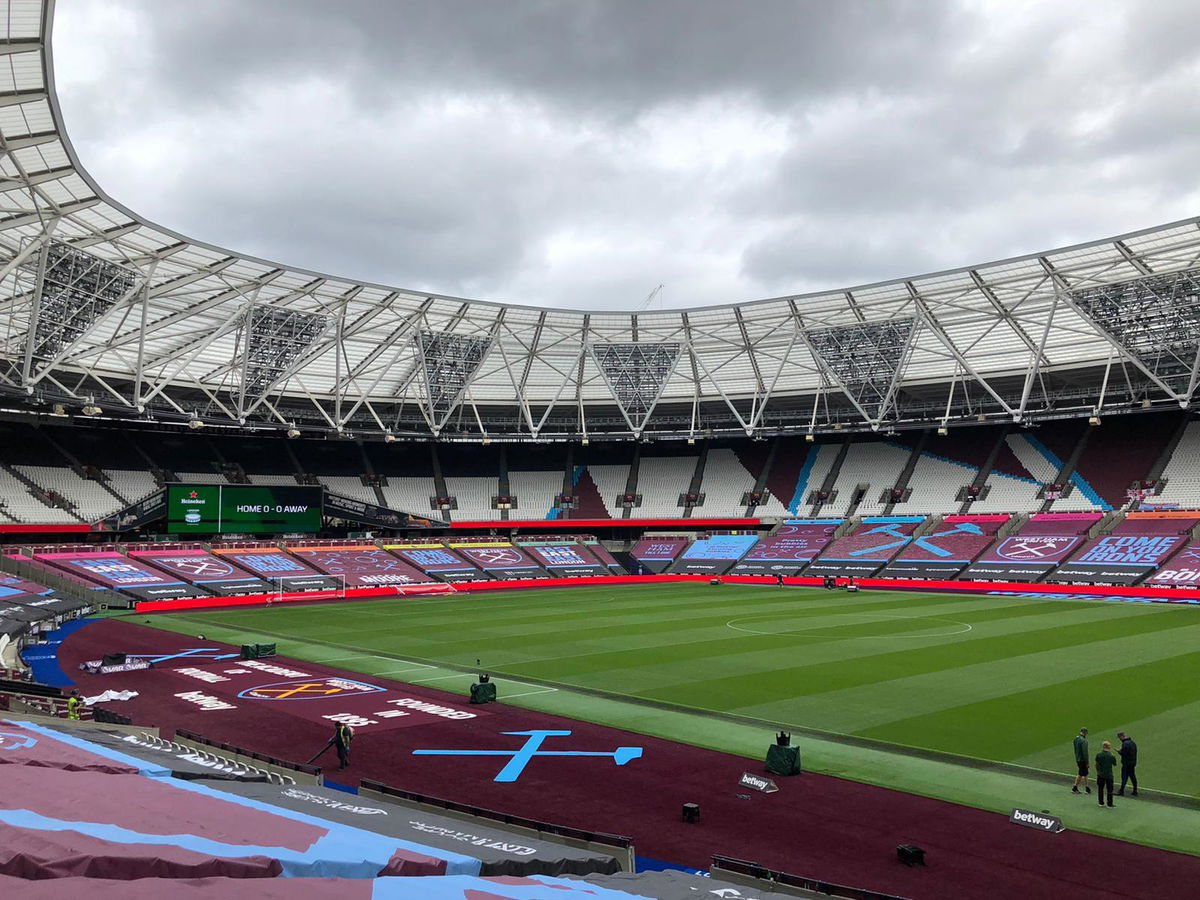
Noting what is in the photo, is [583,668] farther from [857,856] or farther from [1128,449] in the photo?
[1128,449]

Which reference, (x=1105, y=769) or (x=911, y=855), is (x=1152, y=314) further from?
(x=911, y=855)

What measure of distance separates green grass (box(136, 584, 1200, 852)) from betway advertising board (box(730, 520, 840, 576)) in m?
17.9

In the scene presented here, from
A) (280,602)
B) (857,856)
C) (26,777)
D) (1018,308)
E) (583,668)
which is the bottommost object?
(857,856)

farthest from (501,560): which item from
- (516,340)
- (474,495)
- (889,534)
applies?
(889,534)

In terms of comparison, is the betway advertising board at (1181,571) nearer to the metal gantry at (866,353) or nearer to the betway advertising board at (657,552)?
the metal gantry at (866,353)

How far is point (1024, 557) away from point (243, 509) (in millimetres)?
58430

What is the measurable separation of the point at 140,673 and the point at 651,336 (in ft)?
153

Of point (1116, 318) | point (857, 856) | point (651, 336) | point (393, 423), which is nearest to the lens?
point (857, 856)

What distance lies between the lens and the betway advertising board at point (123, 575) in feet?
A: 175

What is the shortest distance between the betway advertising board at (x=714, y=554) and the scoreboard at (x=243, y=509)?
105ft

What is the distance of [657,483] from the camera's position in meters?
86.9

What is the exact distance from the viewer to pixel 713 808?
16578mm

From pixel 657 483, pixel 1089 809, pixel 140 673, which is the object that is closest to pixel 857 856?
pixel 1089 809

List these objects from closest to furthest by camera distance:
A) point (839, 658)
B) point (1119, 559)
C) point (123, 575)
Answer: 1. point (839, 658)
2. point (123, 575)
3. point (1119, 559)
